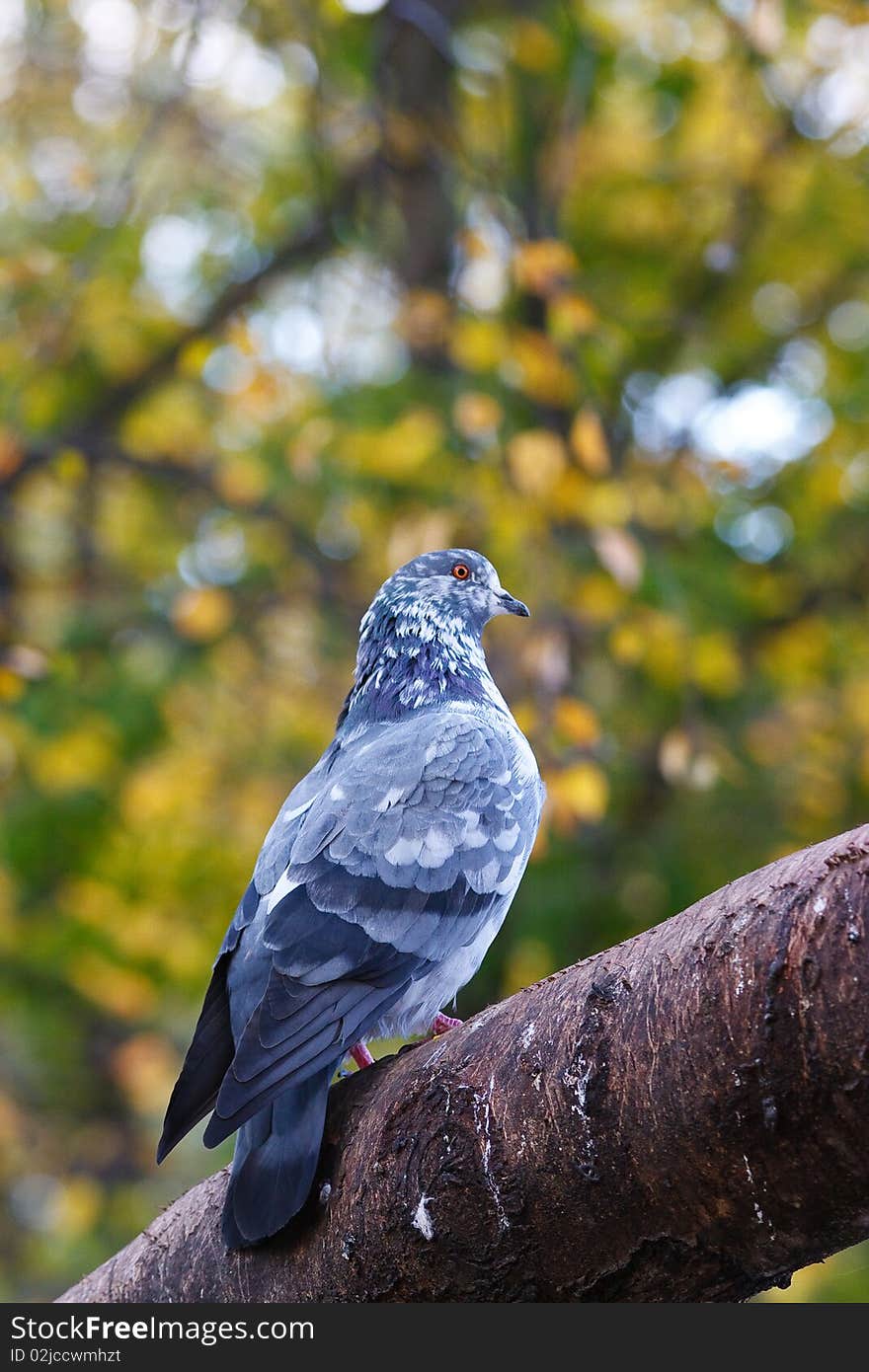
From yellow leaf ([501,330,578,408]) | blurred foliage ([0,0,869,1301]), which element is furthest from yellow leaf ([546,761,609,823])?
yellow leaf ([501,330,578,408])

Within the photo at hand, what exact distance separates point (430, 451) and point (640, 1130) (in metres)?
4.79

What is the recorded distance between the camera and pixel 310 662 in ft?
28.4

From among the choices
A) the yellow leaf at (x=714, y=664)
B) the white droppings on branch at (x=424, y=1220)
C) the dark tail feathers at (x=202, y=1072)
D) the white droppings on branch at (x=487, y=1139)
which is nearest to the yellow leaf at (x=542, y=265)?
the yellow leaf at (x=714, y=664)

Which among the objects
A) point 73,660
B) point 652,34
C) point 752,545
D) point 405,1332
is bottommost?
point 405,1332

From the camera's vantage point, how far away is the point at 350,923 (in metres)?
3.17

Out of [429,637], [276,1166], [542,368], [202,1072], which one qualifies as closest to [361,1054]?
[202,1072]

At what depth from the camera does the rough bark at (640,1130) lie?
194 cm

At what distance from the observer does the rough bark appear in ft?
6.35

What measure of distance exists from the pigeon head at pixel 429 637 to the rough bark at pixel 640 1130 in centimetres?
169

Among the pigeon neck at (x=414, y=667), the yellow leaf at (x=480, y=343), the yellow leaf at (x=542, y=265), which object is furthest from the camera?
the yellow leaf at (x=480, y=343)

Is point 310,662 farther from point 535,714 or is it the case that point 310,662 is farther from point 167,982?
point 535,714

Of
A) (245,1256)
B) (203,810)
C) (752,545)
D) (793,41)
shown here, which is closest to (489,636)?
(752,545)

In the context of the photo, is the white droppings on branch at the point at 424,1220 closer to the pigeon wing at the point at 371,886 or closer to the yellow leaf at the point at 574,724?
the pigeon wing at the point at 371,886

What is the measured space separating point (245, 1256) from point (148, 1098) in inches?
254
